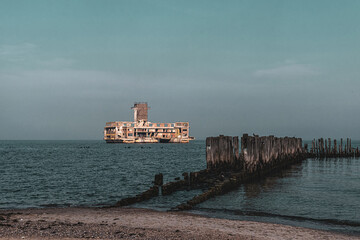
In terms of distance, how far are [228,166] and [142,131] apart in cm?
14621

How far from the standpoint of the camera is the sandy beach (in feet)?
33.5

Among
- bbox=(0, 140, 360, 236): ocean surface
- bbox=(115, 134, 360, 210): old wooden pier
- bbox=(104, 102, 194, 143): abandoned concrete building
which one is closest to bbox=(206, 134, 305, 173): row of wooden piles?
bbox=(115, 134, 360, 210): old wooden pier

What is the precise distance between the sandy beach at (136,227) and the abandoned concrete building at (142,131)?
156 metres

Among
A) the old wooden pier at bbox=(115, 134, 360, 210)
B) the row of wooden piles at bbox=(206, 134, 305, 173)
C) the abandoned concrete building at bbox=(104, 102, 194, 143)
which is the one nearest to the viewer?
the old wooden pier at bbox=(115, 134, 360, 210)

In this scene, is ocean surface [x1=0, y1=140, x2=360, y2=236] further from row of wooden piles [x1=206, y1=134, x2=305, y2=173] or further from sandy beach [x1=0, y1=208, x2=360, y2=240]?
sandy beach [x1=0, y1=208, x2=360, y2=240]

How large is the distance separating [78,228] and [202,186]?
11.9 meters

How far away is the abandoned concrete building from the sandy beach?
155603mm

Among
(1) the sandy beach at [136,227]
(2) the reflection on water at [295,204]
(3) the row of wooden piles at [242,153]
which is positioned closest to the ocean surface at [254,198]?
(2) the reflection on water at [295,204]

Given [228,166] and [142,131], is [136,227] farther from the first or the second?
[142,131]

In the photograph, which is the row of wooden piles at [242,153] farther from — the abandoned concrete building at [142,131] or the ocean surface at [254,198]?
the abandoned concrete building at [142,131]

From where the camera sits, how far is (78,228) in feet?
35.9

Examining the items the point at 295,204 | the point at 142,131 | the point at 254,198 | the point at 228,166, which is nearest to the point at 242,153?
the point at 228,166

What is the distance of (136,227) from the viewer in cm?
1147

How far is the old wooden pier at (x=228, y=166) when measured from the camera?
62.5 ft
